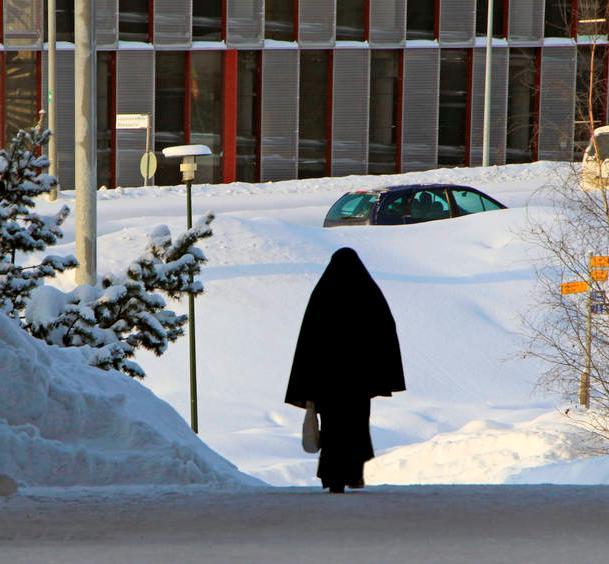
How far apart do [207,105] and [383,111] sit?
5.13 m

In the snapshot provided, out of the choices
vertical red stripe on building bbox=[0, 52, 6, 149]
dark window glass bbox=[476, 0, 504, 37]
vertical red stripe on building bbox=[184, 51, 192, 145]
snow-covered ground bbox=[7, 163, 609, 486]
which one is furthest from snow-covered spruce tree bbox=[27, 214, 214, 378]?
dark window glass bbox=[476, 0, 504, 37]

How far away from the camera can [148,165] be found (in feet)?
126

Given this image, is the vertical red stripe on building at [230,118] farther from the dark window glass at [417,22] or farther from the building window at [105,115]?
the dark window glass at [417,22]

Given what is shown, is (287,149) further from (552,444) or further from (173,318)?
(173,318)

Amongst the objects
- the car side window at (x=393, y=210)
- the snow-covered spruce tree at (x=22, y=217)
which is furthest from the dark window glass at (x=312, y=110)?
the snow-covered spruce tree at (x=22, y=217)

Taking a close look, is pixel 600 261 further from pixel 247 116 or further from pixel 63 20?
pixel 63 20

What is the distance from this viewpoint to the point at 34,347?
9617mm

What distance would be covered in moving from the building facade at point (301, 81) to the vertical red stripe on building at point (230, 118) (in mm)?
38

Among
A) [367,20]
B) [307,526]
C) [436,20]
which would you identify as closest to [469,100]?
[436,20]

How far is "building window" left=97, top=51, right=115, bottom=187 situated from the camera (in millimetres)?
40812

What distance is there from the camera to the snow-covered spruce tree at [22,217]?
10227mm

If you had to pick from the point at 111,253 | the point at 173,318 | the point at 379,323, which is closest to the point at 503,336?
the point at 111,253

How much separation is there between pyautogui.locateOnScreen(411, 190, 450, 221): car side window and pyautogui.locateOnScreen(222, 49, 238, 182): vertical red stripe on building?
50.0ft

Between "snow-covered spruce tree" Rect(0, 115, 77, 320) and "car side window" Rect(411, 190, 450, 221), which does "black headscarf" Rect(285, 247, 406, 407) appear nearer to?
"snow-covered spruce tree" Rect(0, 115, 77, 320)
